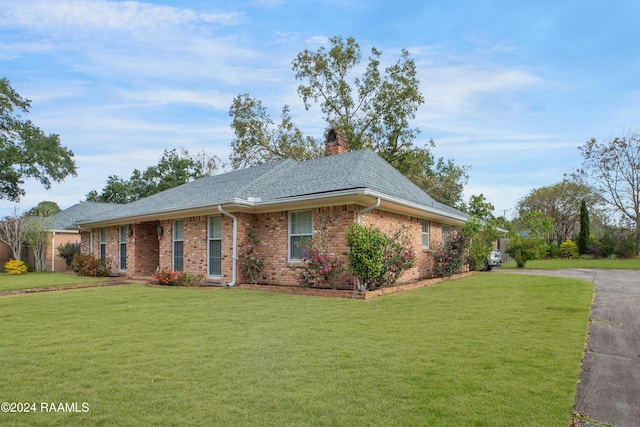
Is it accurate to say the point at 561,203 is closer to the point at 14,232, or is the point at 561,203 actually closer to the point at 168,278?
the point at 168,278

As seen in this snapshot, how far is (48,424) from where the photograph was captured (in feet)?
9.91

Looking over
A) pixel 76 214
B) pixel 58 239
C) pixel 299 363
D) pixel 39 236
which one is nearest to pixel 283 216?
pixel 299 363

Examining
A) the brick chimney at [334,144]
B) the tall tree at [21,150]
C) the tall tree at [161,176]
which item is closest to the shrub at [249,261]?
the brick chimney at [334,144]

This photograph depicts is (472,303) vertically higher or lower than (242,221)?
lower

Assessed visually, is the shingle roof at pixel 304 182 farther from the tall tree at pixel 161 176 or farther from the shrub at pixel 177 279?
the tall tree at pixel 161 176

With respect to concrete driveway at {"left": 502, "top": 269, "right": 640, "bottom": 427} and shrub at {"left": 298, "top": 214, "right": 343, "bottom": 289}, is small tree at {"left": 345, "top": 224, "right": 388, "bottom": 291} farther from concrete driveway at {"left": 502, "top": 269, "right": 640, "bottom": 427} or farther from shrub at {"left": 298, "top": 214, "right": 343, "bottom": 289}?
concrete driveway at {"left": 502, "top": 269, "right": 640, "bottom": 427}

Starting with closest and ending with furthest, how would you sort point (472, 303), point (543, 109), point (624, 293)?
point (472, 303) < point (624, 293) < point (543, 109)

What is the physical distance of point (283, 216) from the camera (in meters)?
12.0

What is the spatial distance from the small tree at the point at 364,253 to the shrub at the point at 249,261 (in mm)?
3573

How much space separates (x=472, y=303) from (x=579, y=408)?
5.12 metres

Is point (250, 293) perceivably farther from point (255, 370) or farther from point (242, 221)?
point (255, 370)

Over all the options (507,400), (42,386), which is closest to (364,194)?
A: (507,400)

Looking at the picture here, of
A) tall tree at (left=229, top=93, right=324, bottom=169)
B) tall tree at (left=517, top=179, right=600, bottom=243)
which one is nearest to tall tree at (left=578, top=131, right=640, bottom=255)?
tall tree at (left=517, top=179, right=600, bottom=243)

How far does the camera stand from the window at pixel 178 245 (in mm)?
14281
